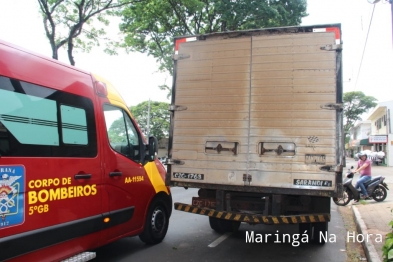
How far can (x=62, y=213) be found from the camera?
11.7 feet

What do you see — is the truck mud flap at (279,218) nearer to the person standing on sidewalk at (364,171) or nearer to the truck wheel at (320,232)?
the truck wheel at (320,232)

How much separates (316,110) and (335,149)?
1.82 feet

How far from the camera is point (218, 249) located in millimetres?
5219

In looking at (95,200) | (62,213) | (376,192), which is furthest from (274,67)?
(376,192)

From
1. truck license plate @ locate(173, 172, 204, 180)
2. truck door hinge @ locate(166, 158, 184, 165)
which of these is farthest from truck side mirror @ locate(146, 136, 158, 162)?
truck license plate @ locate(173, 172, 204, 180)

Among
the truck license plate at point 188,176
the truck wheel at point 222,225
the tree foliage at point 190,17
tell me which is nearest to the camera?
the truck license plate at point 188,176

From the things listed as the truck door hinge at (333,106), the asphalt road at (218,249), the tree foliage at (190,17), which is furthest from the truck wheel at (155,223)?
the tree foliage at (190,17)

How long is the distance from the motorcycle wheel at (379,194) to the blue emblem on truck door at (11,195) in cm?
932

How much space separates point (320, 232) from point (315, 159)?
1.71m

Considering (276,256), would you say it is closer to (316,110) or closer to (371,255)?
(371,255)

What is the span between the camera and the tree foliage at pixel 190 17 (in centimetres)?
1363

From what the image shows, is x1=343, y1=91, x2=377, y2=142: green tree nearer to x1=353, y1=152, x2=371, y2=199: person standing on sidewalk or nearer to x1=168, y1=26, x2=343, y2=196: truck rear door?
x1=353, y1=152, x2=371, y2=199: person standing on sidewalk

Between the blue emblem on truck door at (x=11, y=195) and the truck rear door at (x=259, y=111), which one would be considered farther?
the truck rear door at (x=259, y=111)

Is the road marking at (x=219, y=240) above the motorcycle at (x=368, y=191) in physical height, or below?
below
